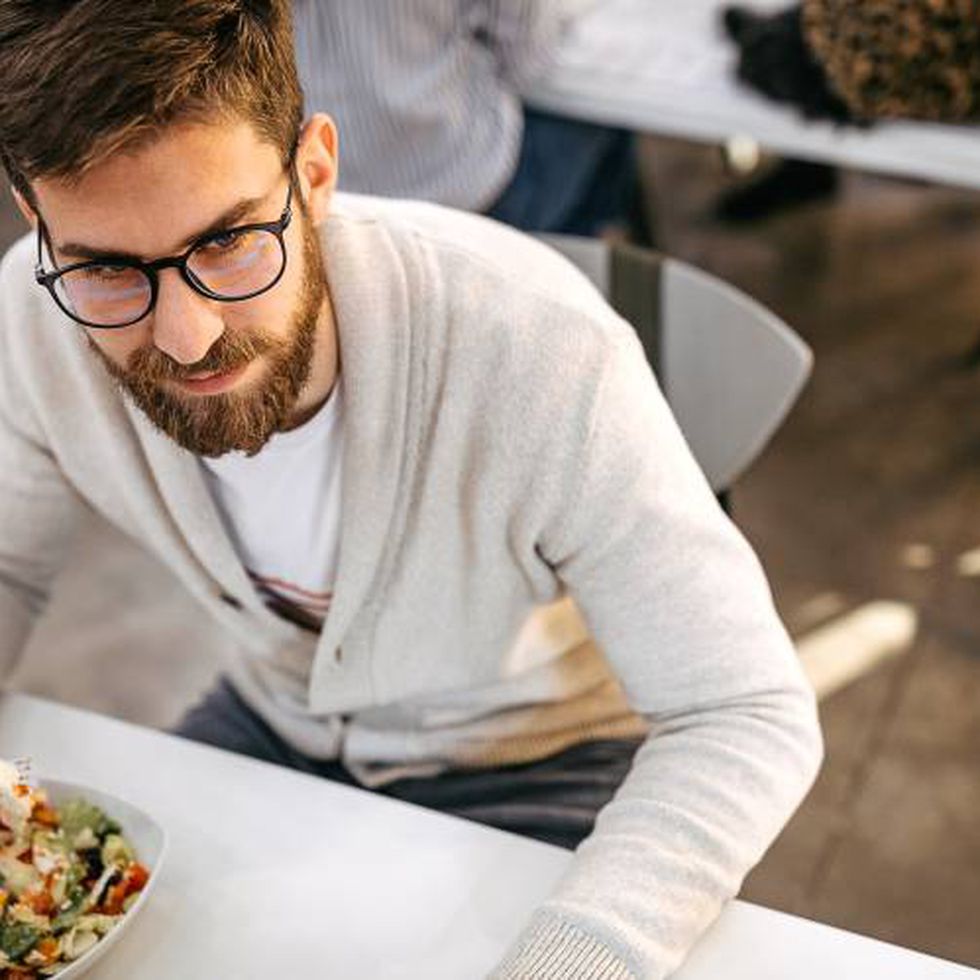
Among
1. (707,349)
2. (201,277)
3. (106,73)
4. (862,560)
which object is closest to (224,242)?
(201,277)

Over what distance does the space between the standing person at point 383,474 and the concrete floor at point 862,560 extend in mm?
685

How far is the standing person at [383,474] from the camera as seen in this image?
3.43ft

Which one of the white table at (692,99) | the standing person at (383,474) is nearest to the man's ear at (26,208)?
the standing person at (383,474)

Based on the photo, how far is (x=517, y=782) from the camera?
148 centimetres

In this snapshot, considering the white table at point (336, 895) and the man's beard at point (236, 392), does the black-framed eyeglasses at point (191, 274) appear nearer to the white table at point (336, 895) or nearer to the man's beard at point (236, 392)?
the man's beard at point (236, 392)

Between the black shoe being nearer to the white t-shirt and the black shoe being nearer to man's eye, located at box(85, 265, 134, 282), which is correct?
the white t-shirt

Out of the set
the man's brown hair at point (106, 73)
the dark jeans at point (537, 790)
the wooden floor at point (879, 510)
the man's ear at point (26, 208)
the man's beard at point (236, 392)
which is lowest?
the wooden floor at point (879, 510)

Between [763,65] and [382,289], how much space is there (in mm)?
1135

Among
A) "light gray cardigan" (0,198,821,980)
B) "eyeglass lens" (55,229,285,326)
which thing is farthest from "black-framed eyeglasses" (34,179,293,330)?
"light gray cardigan" (0,198,821,980)

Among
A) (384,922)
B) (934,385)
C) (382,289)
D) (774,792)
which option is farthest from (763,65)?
(384,922)

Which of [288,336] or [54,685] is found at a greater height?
[288,336]

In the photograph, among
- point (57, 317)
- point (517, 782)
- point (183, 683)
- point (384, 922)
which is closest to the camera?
point (384, 922)

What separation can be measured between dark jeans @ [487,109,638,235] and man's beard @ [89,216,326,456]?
3.99 ft

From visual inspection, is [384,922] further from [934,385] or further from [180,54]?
[934,385]
